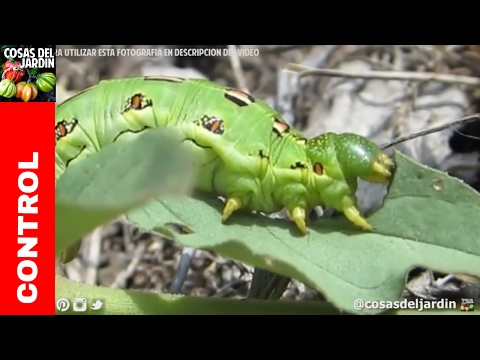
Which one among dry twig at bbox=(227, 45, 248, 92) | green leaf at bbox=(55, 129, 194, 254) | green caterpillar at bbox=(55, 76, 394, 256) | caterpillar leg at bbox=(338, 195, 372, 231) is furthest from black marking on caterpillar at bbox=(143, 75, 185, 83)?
green leaf at bbox=(55, 129, 194, 254)

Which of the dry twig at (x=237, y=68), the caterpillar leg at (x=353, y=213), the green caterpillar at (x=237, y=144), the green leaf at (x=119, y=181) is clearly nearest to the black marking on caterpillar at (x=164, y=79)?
the green caterpillar at (x=237, y=144)

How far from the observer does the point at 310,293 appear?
112 cm

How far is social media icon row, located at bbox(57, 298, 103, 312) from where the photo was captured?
3.15ft

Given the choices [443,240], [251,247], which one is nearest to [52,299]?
Answer: [251,247]

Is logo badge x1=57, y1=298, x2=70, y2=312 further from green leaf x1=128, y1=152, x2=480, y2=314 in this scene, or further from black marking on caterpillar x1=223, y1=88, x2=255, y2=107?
→ black marking on caterpillar x1=223, y1=88, x2=255, y2=107

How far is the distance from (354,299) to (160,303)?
207mm

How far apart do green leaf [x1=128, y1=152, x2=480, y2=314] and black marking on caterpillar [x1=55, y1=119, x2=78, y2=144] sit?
0.51ft

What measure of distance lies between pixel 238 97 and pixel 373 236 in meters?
0.22

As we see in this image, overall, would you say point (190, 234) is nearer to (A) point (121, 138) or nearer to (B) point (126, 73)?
(A) point (121, 138)

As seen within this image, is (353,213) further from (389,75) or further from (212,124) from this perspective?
(389,75)

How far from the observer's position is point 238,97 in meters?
1.01

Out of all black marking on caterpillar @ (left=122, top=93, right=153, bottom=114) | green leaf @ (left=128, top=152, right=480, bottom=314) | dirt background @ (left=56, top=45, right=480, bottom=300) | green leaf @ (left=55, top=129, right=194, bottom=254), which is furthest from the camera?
dirt background @ (left=56, top=45, right=480, bottom=300)

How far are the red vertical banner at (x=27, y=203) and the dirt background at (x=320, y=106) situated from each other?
3.1 inches

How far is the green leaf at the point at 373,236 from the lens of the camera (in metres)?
0.89
